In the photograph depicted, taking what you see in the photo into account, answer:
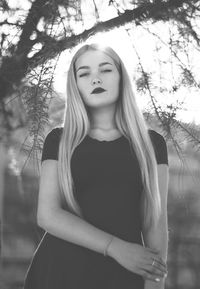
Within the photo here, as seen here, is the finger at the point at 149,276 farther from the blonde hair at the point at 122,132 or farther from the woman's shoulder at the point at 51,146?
the woman's shoulder at the point at 51,146

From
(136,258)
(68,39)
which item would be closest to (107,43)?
(68,39)

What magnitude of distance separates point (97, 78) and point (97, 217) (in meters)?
0.36

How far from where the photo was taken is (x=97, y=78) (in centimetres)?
165

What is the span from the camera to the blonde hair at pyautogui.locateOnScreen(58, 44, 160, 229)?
62.3 inches

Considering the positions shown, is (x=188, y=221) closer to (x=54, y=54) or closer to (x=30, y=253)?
(x=30, y=253)

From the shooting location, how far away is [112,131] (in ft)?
5.57

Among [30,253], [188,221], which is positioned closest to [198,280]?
[188,221]

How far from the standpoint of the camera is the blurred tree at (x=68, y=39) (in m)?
1.62

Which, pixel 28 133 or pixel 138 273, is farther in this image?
pixel 28 133

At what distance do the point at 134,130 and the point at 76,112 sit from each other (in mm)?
159

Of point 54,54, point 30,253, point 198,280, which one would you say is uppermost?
point 54,54

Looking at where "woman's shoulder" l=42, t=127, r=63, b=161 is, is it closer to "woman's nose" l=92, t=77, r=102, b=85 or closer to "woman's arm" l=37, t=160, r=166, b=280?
"woman's arm" l=37, t=160, r=166, b=280

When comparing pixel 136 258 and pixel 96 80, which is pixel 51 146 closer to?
pixel 96 80

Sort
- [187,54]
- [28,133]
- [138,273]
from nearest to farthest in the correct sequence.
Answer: [138,273] < [28,133] < [187,54]
